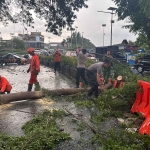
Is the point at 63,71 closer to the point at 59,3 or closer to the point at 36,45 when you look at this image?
the point at 59,3

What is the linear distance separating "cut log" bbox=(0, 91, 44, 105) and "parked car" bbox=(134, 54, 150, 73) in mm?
11803

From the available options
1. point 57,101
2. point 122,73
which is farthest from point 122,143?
point 122,73

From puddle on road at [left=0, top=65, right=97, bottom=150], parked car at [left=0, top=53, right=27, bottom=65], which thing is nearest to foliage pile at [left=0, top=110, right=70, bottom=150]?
puddle on road at [left=0, top=65, right=97, bottom=150]

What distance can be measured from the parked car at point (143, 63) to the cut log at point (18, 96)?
1180cm

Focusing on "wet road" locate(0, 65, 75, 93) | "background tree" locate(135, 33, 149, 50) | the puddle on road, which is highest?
"background tree" locate(135, 33, 149, 50)

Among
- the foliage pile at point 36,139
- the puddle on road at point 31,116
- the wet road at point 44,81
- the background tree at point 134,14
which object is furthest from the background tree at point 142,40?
the foliage pile at point 36,139

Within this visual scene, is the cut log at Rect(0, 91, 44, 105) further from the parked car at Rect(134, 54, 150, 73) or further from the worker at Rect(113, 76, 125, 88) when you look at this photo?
the parked car at Rect(134, 54, 150, 73)

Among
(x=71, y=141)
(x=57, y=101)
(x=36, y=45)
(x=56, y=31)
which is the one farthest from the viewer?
(x=36, y=45)

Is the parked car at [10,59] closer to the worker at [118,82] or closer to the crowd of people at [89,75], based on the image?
the crowd of people at [89,75]

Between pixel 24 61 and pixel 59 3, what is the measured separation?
2157 cm

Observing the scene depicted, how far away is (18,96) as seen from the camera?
7.69 meters

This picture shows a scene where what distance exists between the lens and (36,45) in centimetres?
8612

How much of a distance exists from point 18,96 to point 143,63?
41.7 ft

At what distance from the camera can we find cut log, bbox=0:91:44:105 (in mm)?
7403
